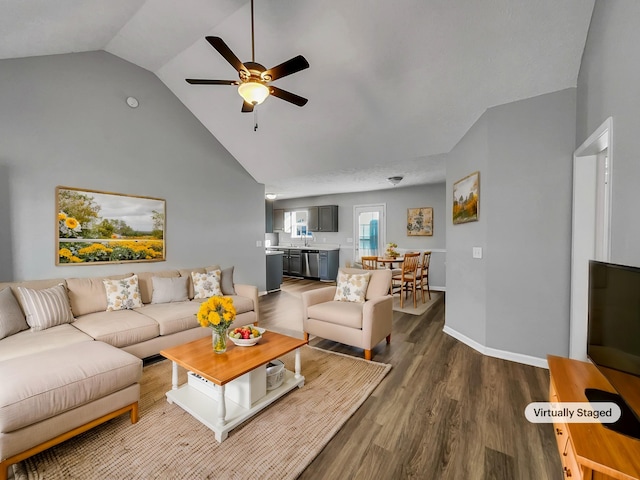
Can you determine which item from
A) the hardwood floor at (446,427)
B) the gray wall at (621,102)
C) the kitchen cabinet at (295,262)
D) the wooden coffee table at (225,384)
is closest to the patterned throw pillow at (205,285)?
the wooden coffee table at (225,384)

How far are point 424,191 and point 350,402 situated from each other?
5.44m

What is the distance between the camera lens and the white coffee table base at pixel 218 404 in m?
1.77

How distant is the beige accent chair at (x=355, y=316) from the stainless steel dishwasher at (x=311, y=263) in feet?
13.2

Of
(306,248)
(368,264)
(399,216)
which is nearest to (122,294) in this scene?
(368,264)

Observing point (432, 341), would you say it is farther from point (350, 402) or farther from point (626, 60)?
point (626, 60)

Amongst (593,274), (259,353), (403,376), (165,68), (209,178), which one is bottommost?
(403,376)

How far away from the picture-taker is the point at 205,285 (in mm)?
3691

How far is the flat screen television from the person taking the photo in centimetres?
103

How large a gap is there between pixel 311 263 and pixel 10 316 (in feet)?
19.4

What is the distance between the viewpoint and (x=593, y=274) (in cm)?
136

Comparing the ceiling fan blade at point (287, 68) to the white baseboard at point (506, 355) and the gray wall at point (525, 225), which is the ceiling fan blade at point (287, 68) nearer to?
the gray wall at point (525, 225)

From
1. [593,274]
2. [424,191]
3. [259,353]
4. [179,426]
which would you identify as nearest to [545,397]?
[593,274]

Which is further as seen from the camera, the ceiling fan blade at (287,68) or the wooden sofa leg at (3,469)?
the ceiling fan blade at (287,68)

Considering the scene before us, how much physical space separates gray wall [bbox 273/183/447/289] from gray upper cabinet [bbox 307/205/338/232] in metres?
0.16
